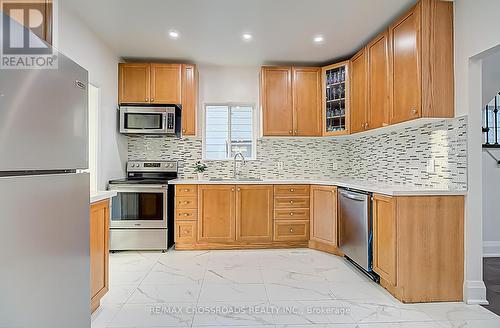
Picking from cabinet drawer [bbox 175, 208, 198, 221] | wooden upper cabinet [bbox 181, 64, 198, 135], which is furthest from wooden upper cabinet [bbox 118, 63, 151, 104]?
cabinet drawer [bbox 175, 208, 198, 221]

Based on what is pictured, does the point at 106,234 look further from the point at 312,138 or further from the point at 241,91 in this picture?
the point at 312,138

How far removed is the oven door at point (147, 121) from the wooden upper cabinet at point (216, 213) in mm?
959

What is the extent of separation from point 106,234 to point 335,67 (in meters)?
3.39

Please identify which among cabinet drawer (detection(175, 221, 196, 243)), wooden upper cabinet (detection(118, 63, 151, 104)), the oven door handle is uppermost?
wooden upper cabinet (detection(118, 63, 151, 104))

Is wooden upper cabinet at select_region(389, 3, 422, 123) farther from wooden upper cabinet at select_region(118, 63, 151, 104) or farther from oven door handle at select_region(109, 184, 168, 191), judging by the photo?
wooden upper cabinet at select_region(118, 63, 151, 104)

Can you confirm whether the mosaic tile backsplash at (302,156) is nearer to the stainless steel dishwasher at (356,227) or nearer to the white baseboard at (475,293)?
the stainless steel dishwasher at (356,227)

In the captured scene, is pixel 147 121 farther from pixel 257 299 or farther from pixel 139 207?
pixel 257 299

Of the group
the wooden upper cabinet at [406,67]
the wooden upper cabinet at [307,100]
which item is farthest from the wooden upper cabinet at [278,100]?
the wooden upper cabinet at [406,67]

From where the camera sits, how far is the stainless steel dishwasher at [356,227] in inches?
111

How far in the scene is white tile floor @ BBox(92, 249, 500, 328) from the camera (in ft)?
6.77

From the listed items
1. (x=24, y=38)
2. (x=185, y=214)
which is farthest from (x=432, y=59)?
(x=185, y=214)

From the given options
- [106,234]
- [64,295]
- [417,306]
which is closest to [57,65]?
[64,295]

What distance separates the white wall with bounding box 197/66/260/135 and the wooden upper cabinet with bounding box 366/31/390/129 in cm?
166

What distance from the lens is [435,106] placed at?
2.40 m
